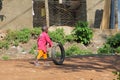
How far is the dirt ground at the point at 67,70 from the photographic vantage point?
10.9 metres

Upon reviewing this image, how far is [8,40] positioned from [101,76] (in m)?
8.66

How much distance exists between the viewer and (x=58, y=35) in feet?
63.6

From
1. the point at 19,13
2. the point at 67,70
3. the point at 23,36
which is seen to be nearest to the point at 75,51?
the point at 23,36

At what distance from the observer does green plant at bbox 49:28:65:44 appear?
19.3 metres

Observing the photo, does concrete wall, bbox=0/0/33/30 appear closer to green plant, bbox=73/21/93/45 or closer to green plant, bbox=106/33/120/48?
green plant, bbox=73/21/93/45

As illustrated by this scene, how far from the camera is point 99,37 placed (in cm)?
1992

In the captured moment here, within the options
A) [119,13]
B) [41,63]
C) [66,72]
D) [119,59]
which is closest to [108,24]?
[119,13]

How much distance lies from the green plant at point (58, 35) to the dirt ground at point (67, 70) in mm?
4908

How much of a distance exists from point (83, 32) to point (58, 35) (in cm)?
98

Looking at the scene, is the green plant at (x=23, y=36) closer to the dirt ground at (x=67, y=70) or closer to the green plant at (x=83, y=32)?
the green plant at (x=83, y=32)

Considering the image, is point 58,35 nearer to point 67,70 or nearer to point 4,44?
point 4,44

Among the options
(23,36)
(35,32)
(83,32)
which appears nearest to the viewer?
(23,36)

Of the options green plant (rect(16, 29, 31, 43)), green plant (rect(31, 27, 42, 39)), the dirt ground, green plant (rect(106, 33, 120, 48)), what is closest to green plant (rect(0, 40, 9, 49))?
green plant (rect(16, 29, 31, 43))

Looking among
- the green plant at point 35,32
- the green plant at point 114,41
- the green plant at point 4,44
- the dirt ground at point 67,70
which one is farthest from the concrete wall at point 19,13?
the dirt ground at point 67,70
